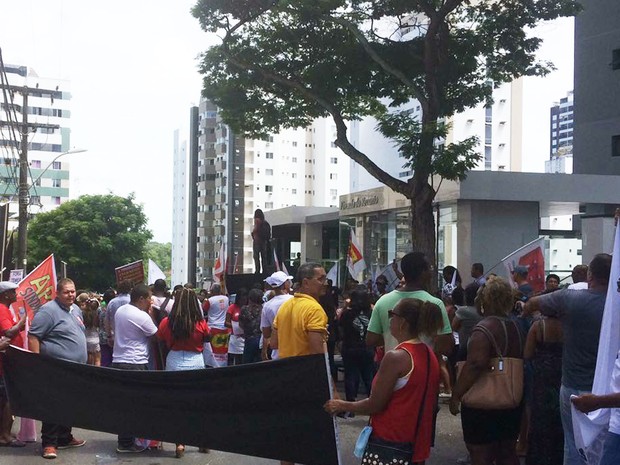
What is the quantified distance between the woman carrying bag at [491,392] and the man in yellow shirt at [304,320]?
1325 mm

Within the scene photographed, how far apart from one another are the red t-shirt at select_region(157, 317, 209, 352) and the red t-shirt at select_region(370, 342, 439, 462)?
4185mm

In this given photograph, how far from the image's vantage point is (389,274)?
60.9 ft

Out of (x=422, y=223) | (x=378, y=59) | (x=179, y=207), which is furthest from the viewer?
(x=179, y=207)

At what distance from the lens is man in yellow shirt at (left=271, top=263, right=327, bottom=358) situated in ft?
22.4

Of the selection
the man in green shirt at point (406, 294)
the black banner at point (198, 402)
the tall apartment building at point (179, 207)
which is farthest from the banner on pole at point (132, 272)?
the tall apartment building at point (179, 207)

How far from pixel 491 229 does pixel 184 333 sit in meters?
18.9

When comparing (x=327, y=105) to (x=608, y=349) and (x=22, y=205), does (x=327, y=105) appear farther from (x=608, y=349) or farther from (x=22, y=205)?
(x=608, y=349)

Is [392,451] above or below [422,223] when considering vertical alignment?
below

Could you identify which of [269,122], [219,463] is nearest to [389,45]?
[269,122]

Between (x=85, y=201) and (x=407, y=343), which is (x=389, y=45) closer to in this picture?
(x=407, y=343)

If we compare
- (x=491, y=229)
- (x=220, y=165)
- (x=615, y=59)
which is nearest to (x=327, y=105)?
(x=491, y=229)

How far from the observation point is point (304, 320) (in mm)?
6848

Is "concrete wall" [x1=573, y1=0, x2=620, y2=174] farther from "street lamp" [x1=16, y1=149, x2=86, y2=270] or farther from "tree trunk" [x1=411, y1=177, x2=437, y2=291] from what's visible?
"street lamp" [x1=16, y1=149, x2=86, y2=270]

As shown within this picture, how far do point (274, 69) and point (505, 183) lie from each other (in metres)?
8.30
